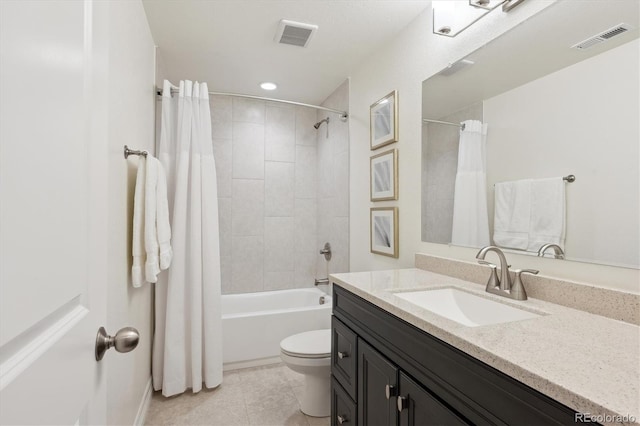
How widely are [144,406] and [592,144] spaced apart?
2594 mm

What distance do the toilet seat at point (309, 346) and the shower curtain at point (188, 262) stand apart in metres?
0.62

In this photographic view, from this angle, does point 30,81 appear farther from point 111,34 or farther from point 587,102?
point 587,102

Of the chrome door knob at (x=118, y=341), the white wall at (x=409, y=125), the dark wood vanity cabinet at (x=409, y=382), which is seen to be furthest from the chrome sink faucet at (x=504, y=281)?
the chrome door knob at (x=118, y=341)

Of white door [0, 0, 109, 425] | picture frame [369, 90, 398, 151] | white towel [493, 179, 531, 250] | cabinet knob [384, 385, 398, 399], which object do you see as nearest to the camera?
white door [0, 0, 109, 425]

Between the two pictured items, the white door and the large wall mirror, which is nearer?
the white door

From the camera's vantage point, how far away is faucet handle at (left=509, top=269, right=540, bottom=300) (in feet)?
4.03

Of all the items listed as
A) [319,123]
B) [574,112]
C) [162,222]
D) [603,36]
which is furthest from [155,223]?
[319,123]

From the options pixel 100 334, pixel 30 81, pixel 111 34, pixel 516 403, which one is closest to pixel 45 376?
pixel 100 334

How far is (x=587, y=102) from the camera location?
→ 1.13m

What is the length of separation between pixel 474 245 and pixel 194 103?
2.09 m

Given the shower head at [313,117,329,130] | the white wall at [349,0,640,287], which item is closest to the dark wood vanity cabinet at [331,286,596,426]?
the white wall at [349,0,640,287]

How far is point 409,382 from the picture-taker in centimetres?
106

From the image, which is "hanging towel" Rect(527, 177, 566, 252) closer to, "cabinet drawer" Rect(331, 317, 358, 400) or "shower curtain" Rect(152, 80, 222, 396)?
"cabinet drawer" Rect(331, 317, 358, 400)

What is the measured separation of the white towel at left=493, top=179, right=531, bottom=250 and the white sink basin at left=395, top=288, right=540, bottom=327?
290 millimetres
